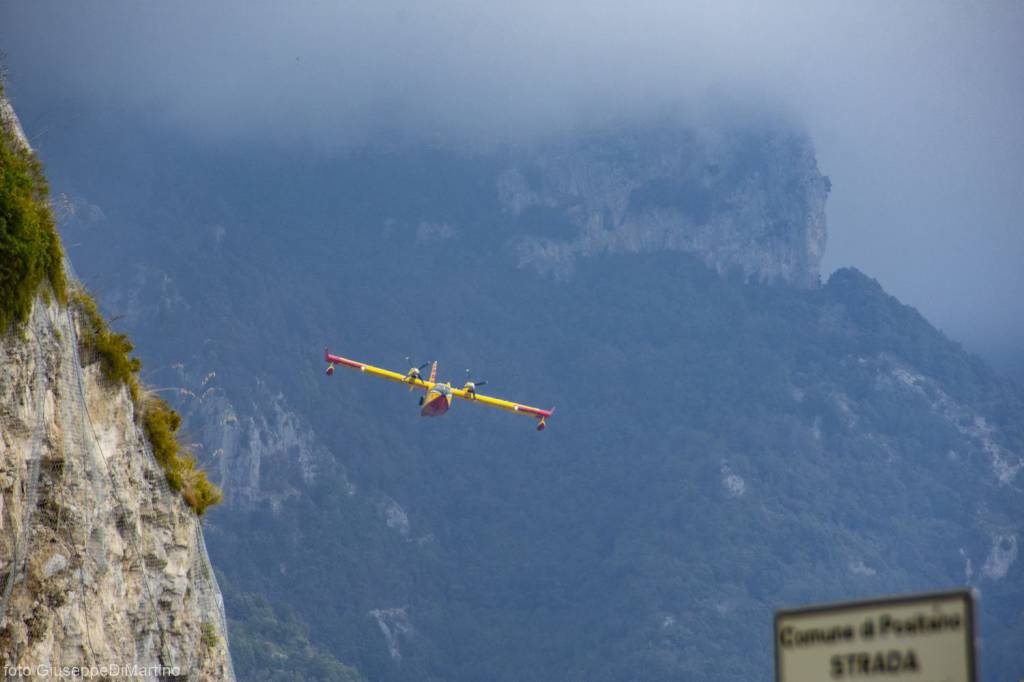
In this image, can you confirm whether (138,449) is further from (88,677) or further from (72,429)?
(88,677)

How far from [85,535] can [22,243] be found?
457cm

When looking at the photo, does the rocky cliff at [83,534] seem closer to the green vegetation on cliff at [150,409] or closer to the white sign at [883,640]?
the green vegetation on cliff at [150,409]

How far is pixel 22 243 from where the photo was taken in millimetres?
21734

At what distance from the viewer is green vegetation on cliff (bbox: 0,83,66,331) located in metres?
21.5

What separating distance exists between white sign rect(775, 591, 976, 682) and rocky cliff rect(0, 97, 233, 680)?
15994 mm

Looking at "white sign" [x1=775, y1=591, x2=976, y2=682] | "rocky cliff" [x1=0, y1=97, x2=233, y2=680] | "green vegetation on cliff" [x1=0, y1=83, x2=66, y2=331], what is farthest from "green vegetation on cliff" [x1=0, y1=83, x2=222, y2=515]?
"white sign" [x1=775, y1=591, x2=976, y2=682]

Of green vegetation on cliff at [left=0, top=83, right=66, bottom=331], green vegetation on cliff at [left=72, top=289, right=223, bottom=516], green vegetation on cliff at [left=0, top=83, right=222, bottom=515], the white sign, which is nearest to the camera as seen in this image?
the white sign

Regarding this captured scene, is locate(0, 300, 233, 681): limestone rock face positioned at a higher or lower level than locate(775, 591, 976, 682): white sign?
higher

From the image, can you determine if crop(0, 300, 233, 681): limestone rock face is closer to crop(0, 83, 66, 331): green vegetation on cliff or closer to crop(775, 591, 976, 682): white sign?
crop(0, 83, 66, 331): green vegetation on cliff

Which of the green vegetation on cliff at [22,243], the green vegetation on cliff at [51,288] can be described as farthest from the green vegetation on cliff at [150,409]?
the green vegetation on cliff at [22,243]

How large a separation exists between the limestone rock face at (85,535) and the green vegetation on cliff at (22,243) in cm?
40

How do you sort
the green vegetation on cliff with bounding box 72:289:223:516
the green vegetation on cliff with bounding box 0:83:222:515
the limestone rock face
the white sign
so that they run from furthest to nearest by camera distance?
the green vegetation on cliff with bounding box 72:289:223:516
the green vegetation on cliff with bounding box 0:83:222:515
the limestone rock face
the white sign

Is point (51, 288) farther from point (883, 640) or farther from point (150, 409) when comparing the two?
point (883, 640)

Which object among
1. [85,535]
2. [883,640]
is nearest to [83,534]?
[85,535]
